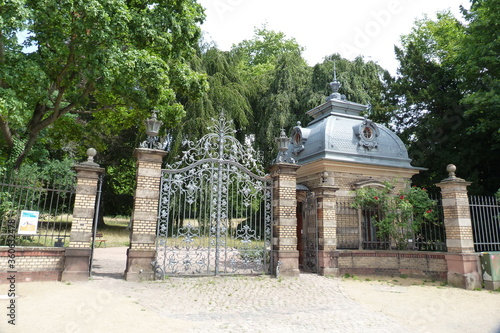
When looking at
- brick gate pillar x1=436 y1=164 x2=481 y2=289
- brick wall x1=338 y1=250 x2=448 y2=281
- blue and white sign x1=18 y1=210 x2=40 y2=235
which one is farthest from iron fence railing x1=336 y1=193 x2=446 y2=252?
blue and white sign x1=18 y1=210 x2=40 y2=235

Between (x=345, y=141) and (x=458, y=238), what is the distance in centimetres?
580

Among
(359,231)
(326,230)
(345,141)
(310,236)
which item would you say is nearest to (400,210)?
(359,231)

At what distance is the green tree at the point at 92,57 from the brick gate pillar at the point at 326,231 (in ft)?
20.8

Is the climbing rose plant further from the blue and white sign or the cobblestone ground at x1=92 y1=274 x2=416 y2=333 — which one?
the blue and white sign

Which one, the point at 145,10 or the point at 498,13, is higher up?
the point at 498,13

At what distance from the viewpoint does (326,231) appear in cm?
1123

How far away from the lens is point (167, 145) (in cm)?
1994

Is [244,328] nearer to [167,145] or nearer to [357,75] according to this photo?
[167,145]

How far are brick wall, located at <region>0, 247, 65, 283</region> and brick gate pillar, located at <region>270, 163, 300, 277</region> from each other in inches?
233

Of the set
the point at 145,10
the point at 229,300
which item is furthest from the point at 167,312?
the point at 145,10

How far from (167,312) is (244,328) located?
1.67 meters

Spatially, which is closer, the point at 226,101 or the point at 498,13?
the point at 498,13

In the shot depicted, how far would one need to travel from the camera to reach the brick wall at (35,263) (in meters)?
7.80

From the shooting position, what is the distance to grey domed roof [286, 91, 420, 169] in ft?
46.5
